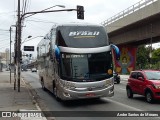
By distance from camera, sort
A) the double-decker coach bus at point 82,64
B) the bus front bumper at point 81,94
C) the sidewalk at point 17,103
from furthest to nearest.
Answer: the double-decker coach bus at point 82,64 < the bus front bumper at point 81,94 < the sidewalk at point 17,103

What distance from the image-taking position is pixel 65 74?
16547 mm

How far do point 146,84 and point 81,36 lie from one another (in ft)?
12.3

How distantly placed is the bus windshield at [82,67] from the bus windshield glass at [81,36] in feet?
1.84

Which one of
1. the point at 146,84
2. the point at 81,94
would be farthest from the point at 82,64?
the point at 146,84

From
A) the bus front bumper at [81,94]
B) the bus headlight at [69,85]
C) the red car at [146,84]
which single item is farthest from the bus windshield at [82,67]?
the red car at [146,84]

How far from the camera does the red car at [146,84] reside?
16891mm

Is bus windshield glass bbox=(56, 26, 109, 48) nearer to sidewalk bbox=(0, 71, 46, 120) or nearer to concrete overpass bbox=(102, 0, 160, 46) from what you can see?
sidewalk bbox=(0, 71, 46, 120)

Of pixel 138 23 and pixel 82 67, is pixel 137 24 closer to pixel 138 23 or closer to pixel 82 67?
pixel 138 23

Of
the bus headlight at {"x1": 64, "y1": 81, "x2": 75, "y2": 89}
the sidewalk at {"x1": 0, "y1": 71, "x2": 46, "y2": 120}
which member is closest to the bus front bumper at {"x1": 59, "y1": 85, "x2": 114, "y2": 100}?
the bus headlight at {"x1": 64, "y1": 81, "x2": 75, "y2": 89}

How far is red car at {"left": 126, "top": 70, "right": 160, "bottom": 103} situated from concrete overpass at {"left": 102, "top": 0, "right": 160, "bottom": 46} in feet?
48.7

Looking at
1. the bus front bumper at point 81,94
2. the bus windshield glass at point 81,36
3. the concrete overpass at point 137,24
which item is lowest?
the bus front bumper at point 81,94

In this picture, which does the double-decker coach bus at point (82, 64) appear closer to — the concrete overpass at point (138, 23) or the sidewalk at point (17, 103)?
the sidewalk at point (17, 103)

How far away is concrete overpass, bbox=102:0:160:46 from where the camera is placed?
35.5m

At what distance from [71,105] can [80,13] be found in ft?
31.1
